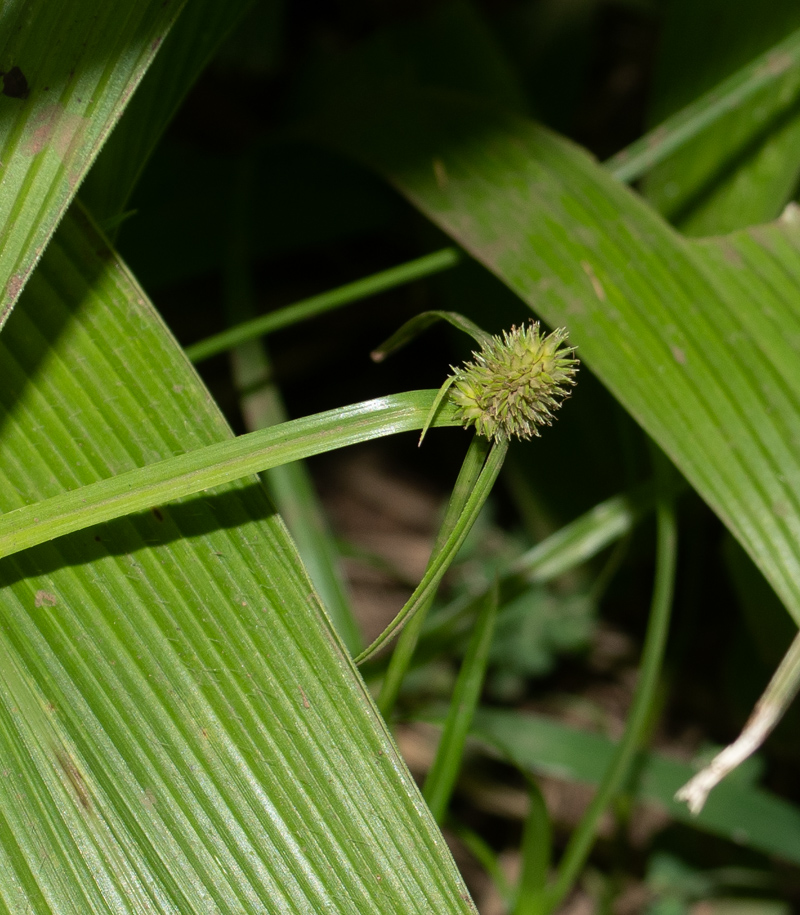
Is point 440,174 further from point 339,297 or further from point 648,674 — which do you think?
point 648,674

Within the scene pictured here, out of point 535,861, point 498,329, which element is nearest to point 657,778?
point 535,861

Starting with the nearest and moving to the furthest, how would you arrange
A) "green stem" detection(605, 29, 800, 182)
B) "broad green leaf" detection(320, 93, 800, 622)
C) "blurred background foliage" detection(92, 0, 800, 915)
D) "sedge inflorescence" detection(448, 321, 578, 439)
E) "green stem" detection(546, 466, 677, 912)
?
"sedge inflorescence" detection(448, 321, 578, 439), "broad green leaf" detection(320, 93, 800, 622), "green stem" detection(546, 466, 677, 912), "green stem" detection(605, 29, 800, 182), "blurred background foliage" detection(92, 0, 800, 915)

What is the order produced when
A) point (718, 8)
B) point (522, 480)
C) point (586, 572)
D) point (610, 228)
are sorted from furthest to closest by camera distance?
point (586, 572) → point (522, 480) → point (718, 8) → point (610, 228)

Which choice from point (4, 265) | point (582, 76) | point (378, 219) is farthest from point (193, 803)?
point (582, 76)

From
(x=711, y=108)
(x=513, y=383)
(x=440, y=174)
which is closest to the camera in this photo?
(x=513, y=383)

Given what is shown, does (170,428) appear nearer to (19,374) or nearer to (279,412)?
(19,374)

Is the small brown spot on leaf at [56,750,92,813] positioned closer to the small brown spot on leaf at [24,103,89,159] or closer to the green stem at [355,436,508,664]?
the green stem at [355,436,508,664]

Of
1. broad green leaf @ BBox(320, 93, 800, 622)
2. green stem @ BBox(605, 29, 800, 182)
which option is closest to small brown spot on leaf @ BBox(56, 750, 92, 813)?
broad green leaf @ BBox(320, 93, 800, 622)
